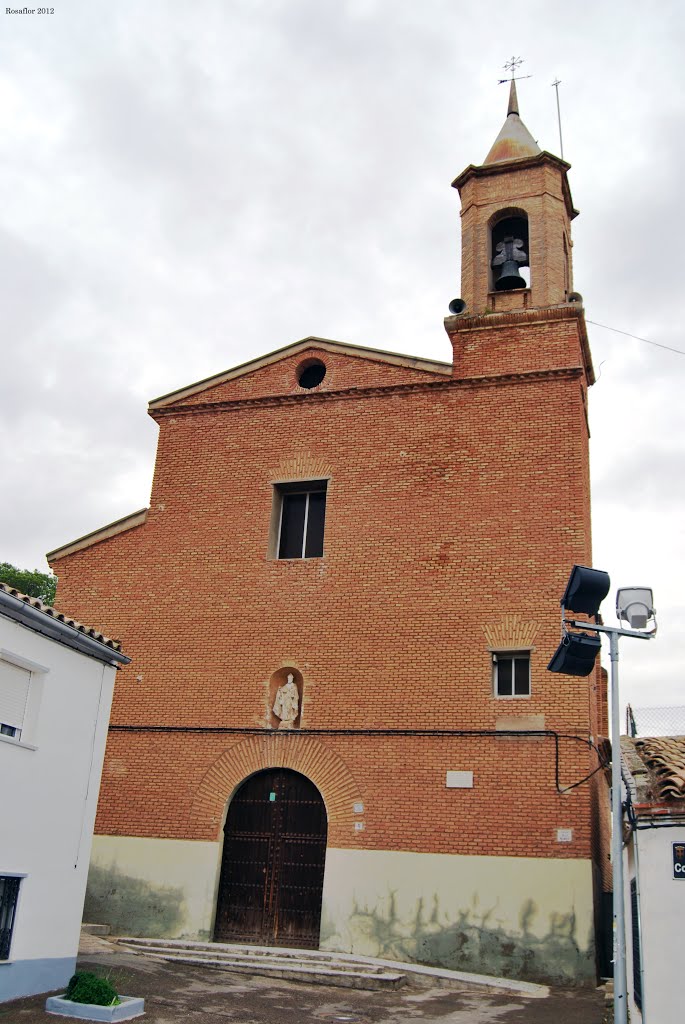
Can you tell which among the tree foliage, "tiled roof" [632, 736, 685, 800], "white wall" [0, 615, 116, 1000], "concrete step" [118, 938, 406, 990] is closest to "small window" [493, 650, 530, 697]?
"tiled roof" [632, 736, 685, 800]

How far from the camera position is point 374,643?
15.6m

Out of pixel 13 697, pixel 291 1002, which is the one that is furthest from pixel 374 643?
pixel 13 697

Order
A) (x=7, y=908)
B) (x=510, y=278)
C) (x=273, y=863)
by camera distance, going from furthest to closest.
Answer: (x=510, y=278), (x=273, y=863), (x=7, y=908)

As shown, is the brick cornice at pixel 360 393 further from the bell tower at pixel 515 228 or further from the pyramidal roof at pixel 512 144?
A: the pyramidal roof at pixel 512 144

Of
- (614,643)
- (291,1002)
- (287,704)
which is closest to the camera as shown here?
(614,643)

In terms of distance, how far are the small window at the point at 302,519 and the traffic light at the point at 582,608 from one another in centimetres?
788

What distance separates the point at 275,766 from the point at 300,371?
7326 millimetres

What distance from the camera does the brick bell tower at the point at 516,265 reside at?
1673cm

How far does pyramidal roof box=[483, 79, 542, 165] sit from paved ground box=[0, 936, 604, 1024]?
1458cm

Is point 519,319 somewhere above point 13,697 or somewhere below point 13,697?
above

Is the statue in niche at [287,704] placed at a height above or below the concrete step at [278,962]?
above

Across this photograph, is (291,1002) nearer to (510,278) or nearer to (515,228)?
(510,278)

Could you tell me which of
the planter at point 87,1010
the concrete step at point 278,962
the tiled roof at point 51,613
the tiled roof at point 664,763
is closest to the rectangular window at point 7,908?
the planter at point 87,1010

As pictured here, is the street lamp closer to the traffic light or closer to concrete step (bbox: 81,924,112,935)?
the traffic light
